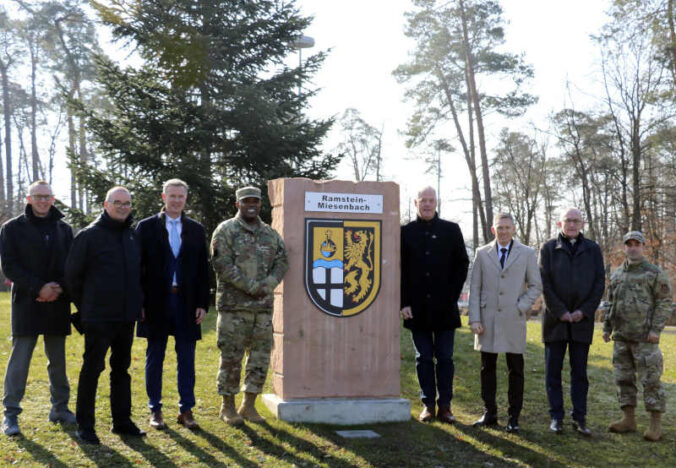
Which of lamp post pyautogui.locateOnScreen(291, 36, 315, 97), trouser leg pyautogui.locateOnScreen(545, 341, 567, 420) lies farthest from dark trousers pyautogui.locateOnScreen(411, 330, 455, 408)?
lamp post pyautogui.locateOnScreen(291, 36, 315, 97)

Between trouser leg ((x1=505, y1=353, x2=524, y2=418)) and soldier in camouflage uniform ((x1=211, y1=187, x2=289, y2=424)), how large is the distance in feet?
7.55

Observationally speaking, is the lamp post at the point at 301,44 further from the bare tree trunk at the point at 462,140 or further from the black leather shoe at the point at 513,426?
the black leather shoe at the point at 513,426

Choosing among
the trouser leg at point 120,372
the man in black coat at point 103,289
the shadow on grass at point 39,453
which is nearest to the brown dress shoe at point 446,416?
the trouser leg at point 120,372

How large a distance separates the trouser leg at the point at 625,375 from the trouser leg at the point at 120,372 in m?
4.56

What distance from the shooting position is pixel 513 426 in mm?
6266

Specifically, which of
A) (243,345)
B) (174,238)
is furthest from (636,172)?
(174,238)

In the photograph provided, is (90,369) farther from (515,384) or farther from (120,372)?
(515,384)

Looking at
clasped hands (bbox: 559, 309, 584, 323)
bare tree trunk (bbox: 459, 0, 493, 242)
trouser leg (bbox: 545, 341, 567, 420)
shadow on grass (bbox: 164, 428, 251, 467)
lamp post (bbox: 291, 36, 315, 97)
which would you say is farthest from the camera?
bare tree trunk (bbox: 459, 0, 493, 242)

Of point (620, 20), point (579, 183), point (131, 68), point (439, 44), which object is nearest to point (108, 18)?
point (131, 68)

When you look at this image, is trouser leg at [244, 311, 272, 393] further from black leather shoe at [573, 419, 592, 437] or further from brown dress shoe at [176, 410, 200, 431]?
black leather shoe at [573, 419, 592, 437]

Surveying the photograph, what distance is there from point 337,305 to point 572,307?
222 centimetres

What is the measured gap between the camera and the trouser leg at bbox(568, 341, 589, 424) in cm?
627

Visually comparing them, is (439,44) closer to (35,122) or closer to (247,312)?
(247,312)

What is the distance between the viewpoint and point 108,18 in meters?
16.3
